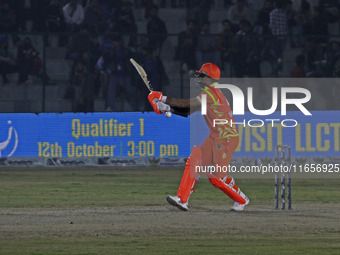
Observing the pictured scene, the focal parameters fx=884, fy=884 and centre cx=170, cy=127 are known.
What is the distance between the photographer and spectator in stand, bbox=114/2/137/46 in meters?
29.3

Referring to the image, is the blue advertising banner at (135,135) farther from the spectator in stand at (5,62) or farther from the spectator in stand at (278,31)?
the spectator in stand at (278,31)

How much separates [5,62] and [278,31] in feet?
29.5

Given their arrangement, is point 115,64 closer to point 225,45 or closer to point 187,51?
point 187,51

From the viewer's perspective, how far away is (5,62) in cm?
2677

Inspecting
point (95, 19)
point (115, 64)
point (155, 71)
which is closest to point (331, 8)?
point (155, 71)

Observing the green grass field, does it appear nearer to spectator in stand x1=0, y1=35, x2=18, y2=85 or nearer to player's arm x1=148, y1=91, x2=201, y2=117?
player's arm x1=148, y1=91, x2=201, y2=117

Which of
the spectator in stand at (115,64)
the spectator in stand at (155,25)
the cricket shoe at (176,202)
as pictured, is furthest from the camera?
the spectator in stand at (155,25)

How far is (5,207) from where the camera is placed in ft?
54.9

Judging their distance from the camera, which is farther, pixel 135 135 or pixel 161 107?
pixel 135 135

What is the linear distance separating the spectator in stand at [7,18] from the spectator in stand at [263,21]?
811cm

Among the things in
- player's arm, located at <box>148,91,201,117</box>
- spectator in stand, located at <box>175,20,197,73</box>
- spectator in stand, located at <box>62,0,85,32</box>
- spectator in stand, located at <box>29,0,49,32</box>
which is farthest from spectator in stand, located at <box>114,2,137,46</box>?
player's arm, located at <box>148,91,201,117</box>

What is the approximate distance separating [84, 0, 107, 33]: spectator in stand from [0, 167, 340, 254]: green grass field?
26.8 feet

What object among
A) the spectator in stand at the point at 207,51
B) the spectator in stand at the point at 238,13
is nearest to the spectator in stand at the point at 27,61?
the spectator in stand at the point at 207,51

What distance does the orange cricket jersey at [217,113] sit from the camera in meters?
14.8
